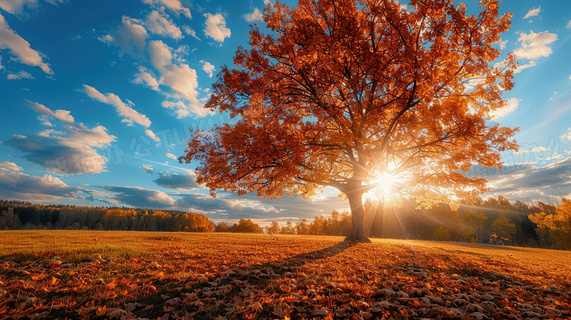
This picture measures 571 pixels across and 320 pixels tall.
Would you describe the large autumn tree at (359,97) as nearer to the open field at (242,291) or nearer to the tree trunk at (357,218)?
the tree trunk at (357,218)

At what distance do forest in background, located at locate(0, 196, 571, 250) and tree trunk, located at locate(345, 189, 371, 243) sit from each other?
20.9m

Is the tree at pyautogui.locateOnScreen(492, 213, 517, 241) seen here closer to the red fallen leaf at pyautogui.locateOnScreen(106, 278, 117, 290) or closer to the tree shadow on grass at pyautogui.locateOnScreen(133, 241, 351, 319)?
the tree shadow on grass at pyautogui.locateOnScreen(133, 241, 351, 319)

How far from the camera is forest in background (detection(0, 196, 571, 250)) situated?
187ft

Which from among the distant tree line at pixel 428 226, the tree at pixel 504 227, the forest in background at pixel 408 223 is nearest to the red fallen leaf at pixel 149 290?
the forest in background at pixel 408 223

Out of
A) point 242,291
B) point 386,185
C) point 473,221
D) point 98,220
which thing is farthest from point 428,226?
point 98,220

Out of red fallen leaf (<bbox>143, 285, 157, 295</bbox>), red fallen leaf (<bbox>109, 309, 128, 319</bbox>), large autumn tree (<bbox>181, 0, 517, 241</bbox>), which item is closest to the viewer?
red fallen leaf (<bbox>109, 309, 128, 319</bbox>)

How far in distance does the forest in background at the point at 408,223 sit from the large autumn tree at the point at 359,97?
75.3 ft

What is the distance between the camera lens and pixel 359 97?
1248 centimetres

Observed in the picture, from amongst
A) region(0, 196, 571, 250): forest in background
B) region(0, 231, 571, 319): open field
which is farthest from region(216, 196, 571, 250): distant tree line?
region(0, 231, 571, 319): open field

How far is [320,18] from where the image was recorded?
11.3 meters

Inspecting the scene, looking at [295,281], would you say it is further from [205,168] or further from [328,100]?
[328,100]

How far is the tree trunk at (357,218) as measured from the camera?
14.5m

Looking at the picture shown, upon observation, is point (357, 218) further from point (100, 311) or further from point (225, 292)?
point (100, 311)

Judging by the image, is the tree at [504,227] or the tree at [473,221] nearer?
the tree at [473,221]
